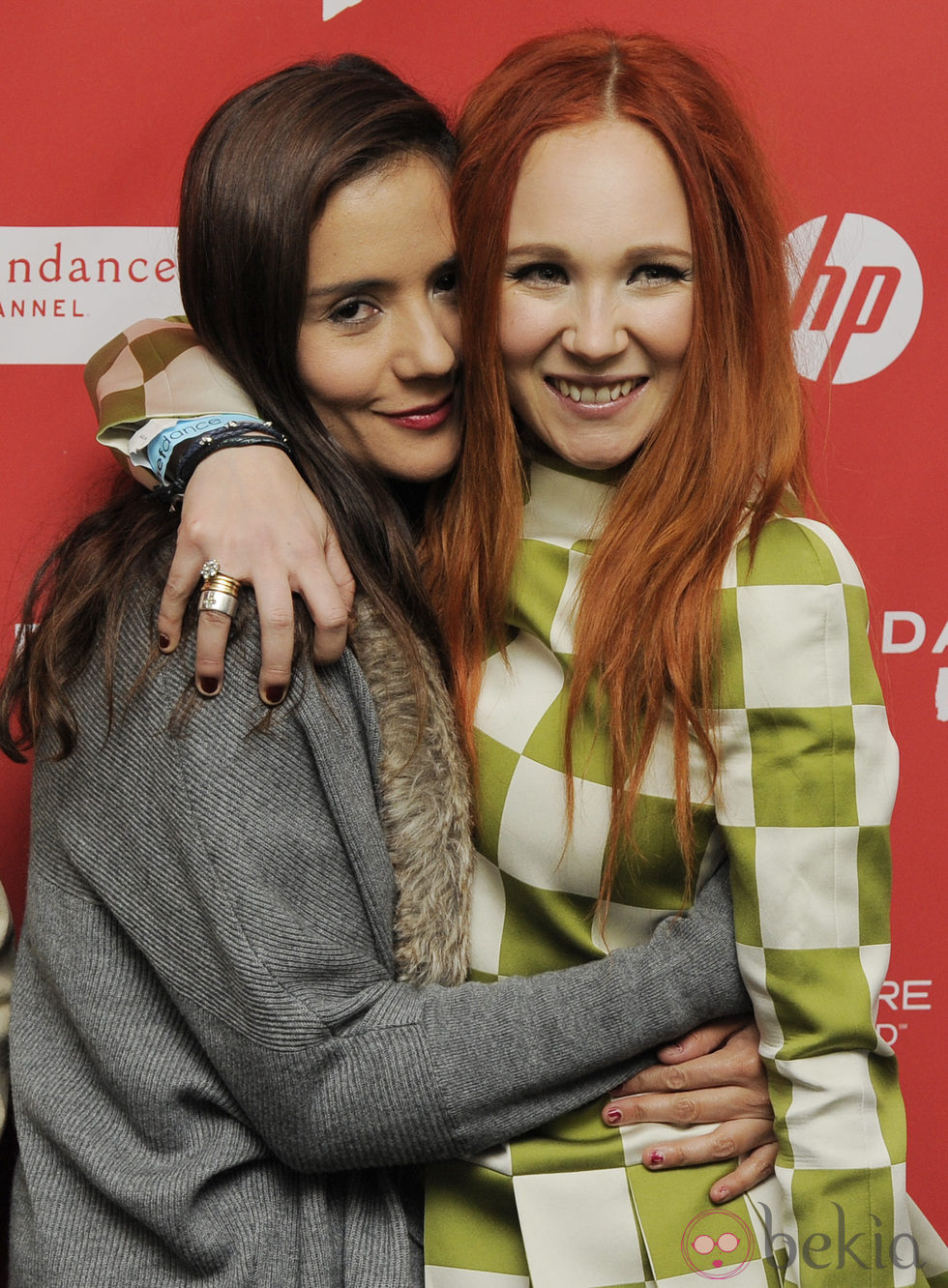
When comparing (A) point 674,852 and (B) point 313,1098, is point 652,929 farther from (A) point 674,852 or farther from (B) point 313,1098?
(B) point 313,1098

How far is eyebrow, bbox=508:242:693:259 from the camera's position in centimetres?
108

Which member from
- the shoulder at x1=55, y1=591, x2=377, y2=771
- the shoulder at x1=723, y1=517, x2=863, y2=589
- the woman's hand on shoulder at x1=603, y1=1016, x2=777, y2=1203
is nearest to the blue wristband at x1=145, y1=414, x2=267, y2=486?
the shoulder at x1=55, y1=591, x2=377, y2=771

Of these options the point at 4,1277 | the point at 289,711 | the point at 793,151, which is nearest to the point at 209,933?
the point at 289,711

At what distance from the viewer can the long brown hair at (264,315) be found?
43.3 inches

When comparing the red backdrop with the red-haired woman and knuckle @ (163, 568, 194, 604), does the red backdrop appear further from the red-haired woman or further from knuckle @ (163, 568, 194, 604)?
knuckle @ (163, 568, 194, 604)

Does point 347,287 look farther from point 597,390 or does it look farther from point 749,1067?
point 749,1067

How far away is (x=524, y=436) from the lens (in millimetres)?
1257

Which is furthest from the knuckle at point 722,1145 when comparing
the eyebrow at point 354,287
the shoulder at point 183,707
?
the eyebrow at point 354,287

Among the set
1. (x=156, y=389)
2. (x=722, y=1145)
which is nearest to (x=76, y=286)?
(x=156, y=389)

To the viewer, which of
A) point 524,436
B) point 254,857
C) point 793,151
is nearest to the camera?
point 254,857

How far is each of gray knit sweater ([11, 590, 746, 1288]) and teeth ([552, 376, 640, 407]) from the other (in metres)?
0.30

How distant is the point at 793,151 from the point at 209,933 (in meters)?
1.20

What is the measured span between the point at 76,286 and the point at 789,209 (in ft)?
3.04

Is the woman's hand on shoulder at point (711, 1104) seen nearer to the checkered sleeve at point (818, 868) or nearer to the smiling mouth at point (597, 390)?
the checkered sleeve at point (818, 868)
